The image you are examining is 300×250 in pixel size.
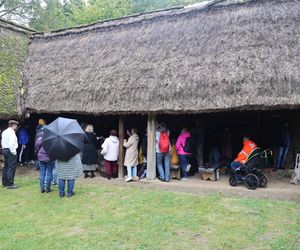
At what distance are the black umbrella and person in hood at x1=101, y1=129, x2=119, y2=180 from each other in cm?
253

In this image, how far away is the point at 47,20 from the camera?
25.2m

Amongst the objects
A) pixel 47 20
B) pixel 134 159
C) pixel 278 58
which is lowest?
pixel 134 159

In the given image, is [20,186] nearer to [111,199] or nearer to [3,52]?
[111,199]

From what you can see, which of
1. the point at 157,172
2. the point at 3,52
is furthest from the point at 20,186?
the point at 3,52

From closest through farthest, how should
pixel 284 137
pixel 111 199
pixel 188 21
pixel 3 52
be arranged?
1. pixel 111 199
2. pixel 284 137
3. pixel 188 21
4. pixel 3 52

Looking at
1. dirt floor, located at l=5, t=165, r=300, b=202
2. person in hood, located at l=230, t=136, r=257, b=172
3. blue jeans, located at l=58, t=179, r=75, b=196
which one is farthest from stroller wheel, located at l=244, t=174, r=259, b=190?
blue jeans, located at l=58, t=179, r=75, b=196

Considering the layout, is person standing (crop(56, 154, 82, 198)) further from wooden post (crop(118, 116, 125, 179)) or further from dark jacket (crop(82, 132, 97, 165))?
wooden post (crop(118, 116, 125, 179))

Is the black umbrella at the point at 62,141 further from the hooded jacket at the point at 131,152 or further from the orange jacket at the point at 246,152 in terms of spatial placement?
the orange jacket at the point at 246,152

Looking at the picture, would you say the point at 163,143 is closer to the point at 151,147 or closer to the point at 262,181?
the point at 151,147

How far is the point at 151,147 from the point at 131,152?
2.20 feet

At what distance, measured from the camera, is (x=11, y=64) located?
13297mm

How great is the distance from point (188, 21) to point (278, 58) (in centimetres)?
412

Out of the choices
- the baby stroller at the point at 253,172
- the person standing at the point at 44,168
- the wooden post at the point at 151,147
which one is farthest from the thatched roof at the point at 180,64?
the person standing at the point at 44,168

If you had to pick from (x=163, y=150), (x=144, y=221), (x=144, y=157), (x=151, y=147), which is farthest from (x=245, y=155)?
(x=144, y=221)
